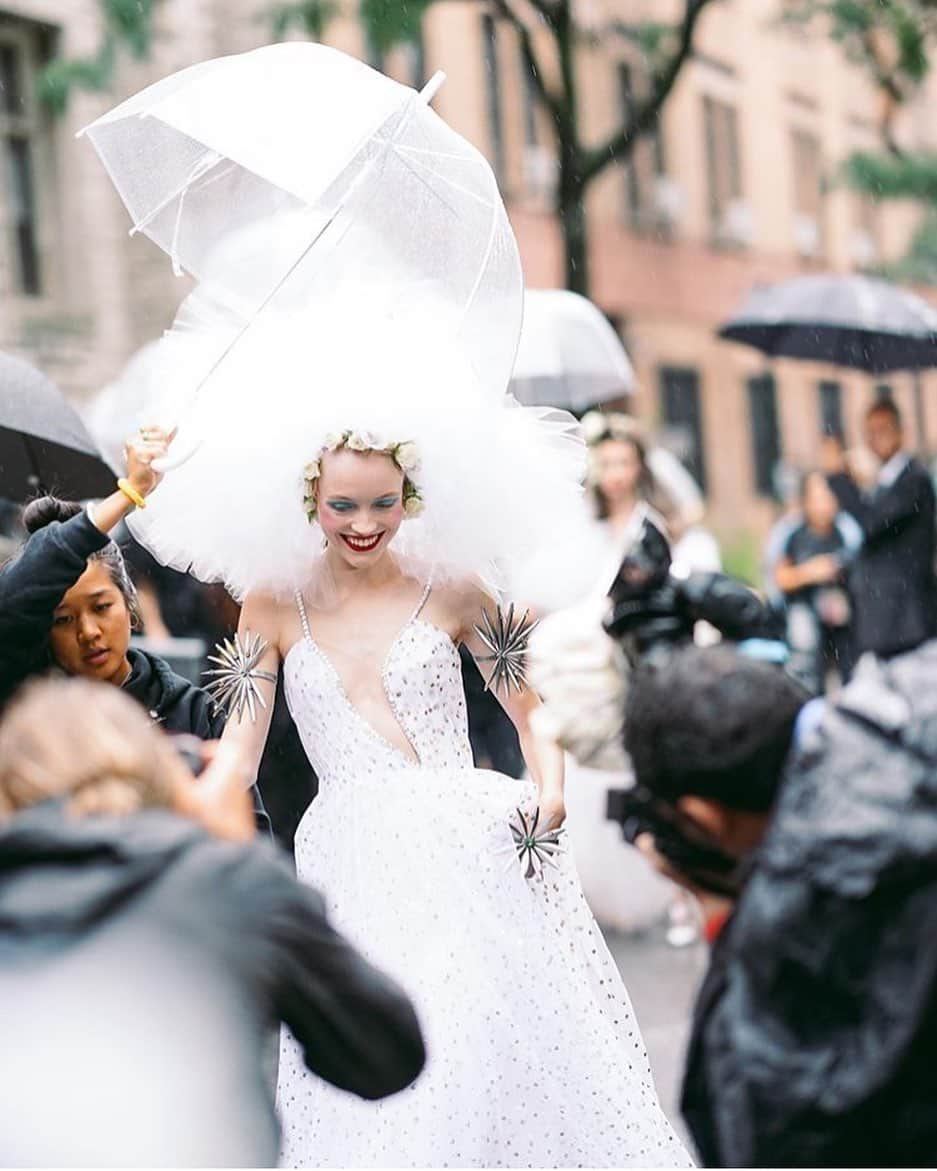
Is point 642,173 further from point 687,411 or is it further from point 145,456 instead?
point 145,456

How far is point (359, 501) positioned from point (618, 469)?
150 inches

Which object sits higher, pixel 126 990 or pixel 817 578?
pixel 126 990

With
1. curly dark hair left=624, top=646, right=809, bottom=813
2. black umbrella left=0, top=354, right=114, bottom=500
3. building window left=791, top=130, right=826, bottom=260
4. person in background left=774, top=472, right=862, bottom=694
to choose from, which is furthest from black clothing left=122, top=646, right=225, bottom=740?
building window left=791, top=130, right=826, bottom=260

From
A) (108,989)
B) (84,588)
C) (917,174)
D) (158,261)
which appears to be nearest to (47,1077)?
(108,989)

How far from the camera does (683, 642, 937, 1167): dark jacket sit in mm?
2287

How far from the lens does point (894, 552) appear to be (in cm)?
1084

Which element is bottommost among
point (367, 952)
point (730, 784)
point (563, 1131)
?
point (563, 1131)

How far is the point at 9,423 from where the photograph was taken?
5.02m

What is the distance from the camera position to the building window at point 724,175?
29.6 m

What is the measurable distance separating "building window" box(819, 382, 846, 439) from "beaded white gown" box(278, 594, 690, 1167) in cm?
2915

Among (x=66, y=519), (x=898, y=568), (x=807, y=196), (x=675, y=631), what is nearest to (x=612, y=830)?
(x=898, y=568)

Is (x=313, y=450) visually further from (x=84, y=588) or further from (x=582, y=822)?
(x=582, y=822)

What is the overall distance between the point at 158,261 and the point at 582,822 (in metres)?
11.0

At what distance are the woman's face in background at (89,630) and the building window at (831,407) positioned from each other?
29.6 metres
